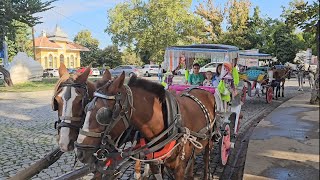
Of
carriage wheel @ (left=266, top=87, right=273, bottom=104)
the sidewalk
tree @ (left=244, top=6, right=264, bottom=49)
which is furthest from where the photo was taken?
tree @ (left=244, top=6, right=264, bottom=49)

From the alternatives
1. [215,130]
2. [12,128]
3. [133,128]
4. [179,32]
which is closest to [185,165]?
[133,128]

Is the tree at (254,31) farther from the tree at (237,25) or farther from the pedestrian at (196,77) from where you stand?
the pedestrian at (196,77)

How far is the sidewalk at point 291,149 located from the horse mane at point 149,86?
45.1 inches

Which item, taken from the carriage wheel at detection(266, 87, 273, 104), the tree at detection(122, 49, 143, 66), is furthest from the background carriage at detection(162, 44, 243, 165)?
the tree at detection(122, 49, 143, 66)

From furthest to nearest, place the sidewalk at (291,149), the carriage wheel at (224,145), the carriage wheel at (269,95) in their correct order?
the carriage wheel at (269,95)
the carriage wheel at (224,145)
the sidewalk at (291,149)

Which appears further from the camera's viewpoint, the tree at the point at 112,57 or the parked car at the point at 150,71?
the tree at the point at 112,57

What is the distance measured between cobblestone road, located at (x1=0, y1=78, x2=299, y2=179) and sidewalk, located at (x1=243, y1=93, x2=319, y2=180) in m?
1.86

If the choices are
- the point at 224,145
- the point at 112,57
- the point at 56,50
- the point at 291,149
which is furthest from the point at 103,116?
the point at 56,50

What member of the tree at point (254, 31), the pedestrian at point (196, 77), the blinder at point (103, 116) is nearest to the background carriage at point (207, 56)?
the pedestrian at point (196, 77)

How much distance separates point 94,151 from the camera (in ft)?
9.67

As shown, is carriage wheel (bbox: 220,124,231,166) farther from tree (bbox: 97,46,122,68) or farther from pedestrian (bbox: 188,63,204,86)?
tree (bbox: 97,46,122,68)

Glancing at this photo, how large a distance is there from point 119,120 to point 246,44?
36731 millimetres

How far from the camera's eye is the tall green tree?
22.2 metres

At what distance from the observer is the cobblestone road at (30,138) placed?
5.81m
